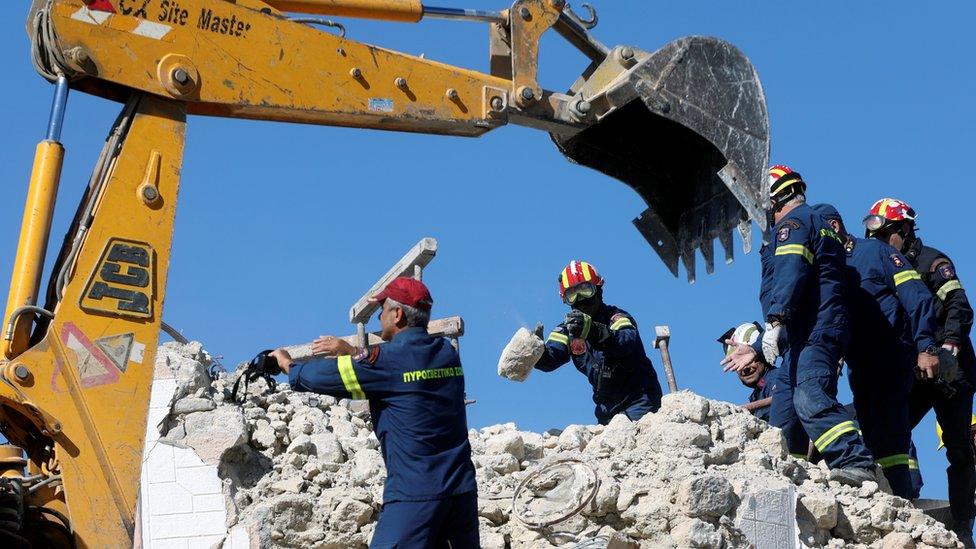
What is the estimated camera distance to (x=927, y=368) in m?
8.99

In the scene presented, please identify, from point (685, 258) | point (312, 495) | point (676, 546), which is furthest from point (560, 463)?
point (685, 258)

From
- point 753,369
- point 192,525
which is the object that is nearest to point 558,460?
point 192,525

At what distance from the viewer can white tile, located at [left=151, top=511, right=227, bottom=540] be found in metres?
7.27

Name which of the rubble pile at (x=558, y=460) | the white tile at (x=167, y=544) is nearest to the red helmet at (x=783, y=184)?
the rubble pile at (x=558, y=460)

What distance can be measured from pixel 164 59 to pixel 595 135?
304 centimetres

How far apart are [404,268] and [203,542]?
13.8ft

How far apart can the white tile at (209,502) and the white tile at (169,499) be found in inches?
1.1

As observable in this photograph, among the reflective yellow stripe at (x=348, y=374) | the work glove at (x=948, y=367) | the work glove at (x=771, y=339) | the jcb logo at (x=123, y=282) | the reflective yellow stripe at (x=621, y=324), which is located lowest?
the reflective yellow stripe at (x=348, y=374)

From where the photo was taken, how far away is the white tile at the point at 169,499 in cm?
731

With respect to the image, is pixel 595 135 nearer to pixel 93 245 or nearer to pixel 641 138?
pixel 641 138

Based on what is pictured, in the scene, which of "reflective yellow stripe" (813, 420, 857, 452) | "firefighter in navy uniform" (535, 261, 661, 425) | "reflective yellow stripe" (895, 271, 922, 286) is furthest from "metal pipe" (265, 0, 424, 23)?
"reflective yellow stripe" (895, 271, 922, 286)

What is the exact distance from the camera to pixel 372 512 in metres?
7.22

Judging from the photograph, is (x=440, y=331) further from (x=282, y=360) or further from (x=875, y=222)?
(x=282, y=360)

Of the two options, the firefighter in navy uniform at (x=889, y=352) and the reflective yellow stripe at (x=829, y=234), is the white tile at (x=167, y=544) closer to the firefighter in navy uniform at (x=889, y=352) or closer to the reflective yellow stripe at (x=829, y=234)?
the reflective yellow stripe at (x=829, y=234)
